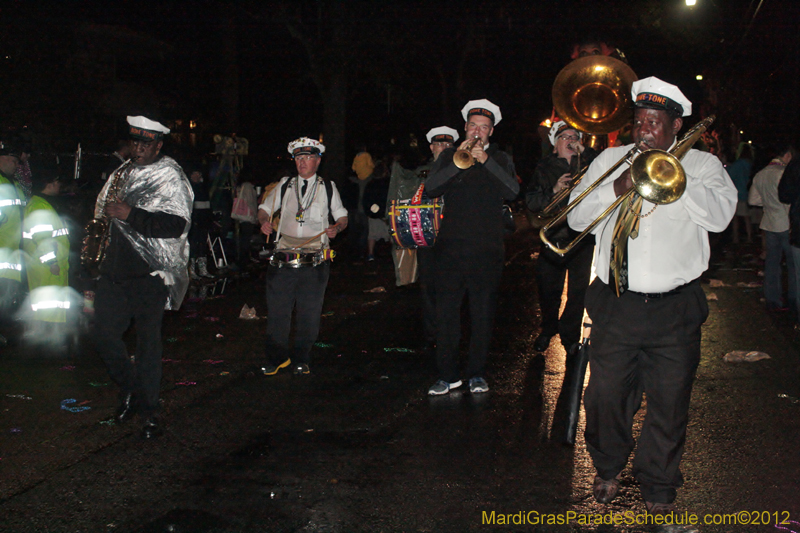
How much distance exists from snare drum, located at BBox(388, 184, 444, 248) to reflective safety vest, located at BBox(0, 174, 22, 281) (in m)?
3.84

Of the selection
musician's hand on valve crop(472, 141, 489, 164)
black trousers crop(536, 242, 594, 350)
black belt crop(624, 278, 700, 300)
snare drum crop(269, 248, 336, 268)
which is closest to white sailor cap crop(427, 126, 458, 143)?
black trousers crop(536, 242, 594, 350)

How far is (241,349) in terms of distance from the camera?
315 inches

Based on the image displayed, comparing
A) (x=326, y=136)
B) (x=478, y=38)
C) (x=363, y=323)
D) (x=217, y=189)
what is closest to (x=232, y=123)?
(x=326, y=136)

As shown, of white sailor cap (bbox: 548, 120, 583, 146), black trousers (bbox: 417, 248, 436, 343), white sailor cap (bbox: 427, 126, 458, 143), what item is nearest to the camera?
white sailor cap (bbox: 548, 120, 583, 146)

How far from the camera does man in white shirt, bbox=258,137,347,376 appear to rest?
6.88 m

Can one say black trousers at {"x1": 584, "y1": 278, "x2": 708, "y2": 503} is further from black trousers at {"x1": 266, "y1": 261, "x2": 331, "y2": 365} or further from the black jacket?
black trousers at {"x1": 266, "y1": 261, "x2": 331, "y2": 365}

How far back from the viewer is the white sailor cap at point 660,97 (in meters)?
4.00

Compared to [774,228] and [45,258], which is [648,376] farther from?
[45,258]

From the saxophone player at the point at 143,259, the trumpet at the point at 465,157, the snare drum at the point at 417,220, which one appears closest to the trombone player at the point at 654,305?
the trumpet at the point at 465,157

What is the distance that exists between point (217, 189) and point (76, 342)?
6733mm

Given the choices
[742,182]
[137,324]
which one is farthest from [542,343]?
[742,182]

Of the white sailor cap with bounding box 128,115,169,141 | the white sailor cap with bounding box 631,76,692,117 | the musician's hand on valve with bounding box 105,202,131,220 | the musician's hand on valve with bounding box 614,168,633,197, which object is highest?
the white sailor cap with bounding box 631,76,692,117

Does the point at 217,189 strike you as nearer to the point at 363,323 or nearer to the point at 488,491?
the point at 363,323

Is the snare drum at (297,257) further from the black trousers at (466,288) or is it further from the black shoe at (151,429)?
the black shoe at (151,429)
